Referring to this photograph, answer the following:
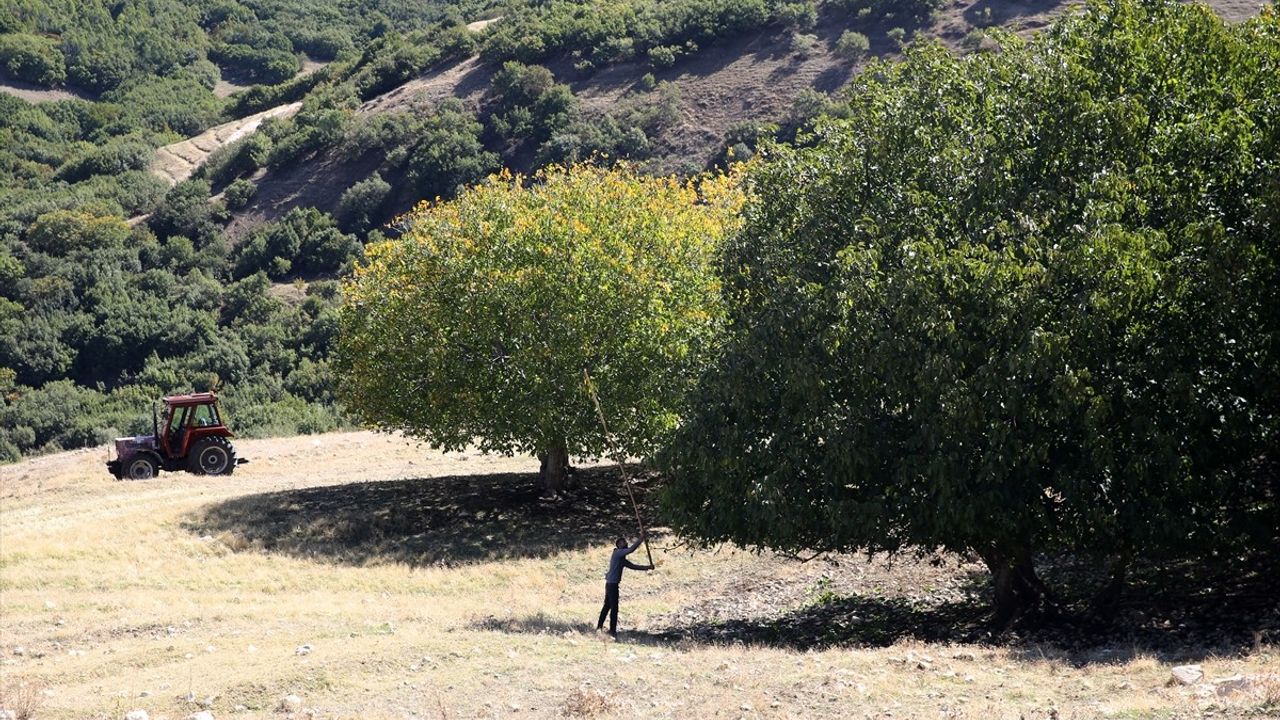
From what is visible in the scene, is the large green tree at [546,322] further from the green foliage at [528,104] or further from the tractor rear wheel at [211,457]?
the green foliage at [528,104]

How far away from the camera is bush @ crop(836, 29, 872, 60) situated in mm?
90375

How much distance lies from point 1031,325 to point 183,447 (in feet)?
99.8

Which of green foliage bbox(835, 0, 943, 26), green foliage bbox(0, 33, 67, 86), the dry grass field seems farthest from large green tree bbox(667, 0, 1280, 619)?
green foliage bbox(0, 33, 67, 86)

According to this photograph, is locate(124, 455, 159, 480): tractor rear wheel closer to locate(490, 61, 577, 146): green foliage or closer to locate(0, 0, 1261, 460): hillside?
locate(0, 0, 1261, 460): hillside

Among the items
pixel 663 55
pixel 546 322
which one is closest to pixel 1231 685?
pixel 546 322

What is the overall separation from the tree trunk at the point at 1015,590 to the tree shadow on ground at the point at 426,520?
35.9 feet

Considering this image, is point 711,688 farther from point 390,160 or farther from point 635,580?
point 390,160

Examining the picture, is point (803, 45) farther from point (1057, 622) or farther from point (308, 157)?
point (1057, 622)

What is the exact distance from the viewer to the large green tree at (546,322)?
2950 cm

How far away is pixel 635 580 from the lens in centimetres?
2591

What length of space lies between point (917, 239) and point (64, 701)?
13.1 metres

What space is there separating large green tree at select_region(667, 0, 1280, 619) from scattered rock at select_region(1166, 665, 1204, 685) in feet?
9.50

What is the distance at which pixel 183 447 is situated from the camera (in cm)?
3869

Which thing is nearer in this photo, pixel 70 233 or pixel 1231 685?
pixel 1231 685
